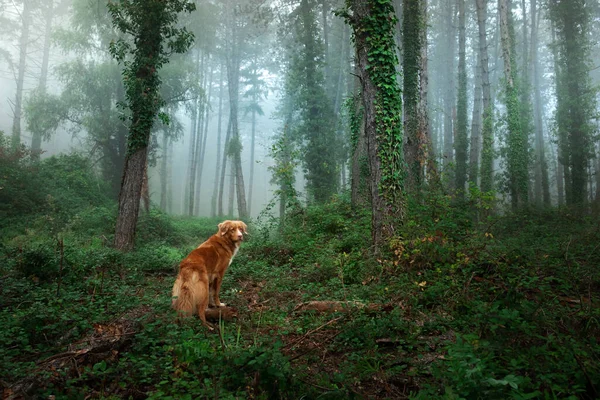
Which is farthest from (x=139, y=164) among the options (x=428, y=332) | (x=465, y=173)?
(x=465, y=173)

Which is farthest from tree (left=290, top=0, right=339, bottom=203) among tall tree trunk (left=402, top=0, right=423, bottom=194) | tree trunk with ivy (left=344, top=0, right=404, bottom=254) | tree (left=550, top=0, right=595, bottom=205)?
tree trunk with ivy (left=344, top=0, right=404, bottom=254)

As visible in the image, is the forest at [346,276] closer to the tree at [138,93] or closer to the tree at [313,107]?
the tree at [138,93]

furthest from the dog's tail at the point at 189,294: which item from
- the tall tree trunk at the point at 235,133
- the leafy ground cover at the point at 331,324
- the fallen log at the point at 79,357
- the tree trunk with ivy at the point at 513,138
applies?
the tall tree trunk at the point at 235,133

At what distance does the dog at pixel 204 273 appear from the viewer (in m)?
5.18

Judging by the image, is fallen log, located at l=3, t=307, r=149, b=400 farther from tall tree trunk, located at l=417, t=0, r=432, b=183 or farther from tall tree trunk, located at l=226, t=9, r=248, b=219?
tall tree trunk, located at l=226, t=9, r=248, b=219

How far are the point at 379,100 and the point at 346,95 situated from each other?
43.7 feet

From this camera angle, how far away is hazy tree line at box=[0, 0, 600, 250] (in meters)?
8.51

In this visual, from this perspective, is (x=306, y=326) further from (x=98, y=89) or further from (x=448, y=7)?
(x=448, y=7)

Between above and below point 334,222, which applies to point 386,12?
above

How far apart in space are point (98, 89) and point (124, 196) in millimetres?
17020

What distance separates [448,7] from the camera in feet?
105

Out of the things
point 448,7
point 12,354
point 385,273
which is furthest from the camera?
point 448,7

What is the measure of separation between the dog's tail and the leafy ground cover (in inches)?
7.6

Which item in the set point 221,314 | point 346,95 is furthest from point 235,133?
point 221,314
